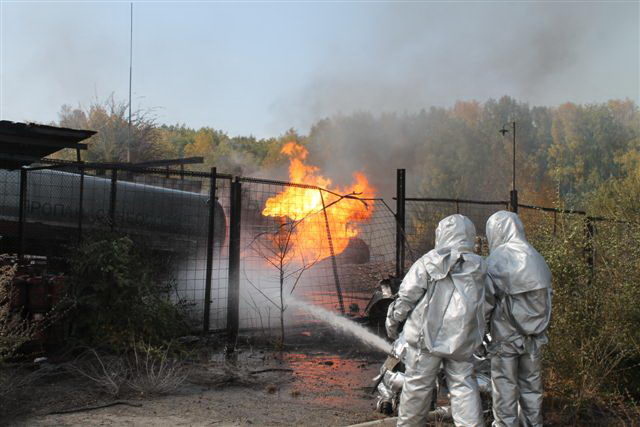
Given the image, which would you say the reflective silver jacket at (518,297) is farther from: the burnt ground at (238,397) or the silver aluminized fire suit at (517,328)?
the burnt ground at (238,397)

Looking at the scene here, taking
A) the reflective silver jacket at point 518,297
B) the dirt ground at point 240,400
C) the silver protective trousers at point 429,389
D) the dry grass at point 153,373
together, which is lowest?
the dirt ground at point 240,400

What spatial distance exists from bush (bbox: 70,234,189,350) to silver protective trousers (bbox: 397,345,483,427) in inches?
124

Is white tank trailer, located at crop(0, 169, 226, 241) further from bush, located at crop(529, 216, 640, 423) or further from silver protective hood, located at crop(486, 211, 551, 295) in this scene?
bush, located at crop(529, 216, 640, 423)

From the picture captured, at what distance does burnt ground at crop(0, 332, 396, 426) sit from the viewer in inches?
196

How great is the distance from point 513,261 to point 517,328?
1.77 feet

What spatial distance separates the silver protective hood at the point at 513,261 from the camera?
4.81 m

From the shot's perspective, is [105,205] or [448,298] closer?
[448,298]

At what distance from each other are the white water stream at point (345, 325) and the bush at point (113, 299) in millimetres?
2759

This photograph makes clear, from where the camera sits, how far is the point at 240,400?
566 cm

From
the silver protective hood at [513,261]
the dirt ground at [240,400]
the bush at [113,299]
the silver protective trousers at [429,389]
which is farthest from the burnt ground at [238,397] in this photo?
the silver protective hood at [513,261]

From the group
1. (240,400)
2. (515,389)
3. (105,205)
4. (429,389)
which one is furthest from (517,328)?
(105,205)

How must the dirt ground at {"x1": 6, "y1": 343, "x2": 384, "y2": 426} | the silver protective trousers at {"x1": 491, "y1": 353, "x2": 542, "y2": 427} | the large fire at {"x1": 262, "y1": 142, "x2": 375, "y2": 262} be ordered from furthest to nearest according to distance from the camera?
the large fire at {"x1": 262, "y1": 142, "x2": 375, "y2": 262} → the dirt ground at {"x1": 6, "y1": 343, "x2": 384, "y2": 426} → the silver protective trousers at {"x1": 491, "y1": 353, "x2": 542, "y2": 427}

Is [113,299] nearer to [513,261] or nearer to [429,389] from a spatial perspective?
[429,389]

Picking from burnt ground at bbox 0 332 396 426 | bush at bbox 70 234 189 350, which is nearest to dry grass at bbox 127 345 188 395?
burnt ground at bbox 0 332 396 426
